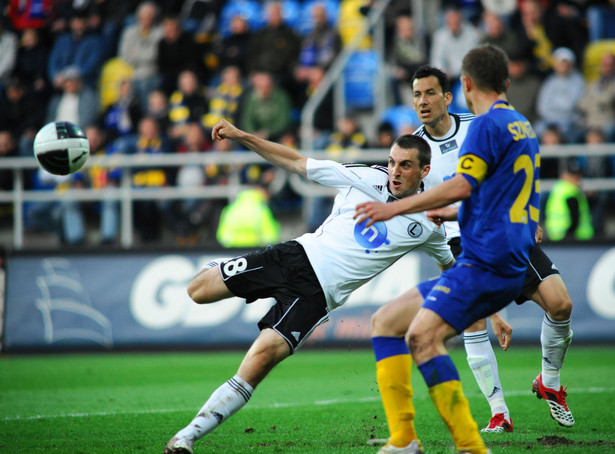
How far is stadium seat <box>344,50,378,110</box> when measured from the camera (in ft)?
54.1

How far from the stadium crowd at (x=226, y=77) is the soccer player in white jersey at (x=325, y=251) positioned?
7.92 m

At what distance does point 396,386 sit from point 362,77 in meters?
11.6

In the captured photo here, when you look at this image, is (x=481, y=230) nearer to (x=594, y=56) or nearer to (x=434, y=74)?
(x=434, y=74)

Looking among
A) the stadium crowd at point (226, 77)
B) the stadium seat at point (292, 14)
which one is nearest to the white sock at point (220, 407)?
the stadium crowd at point (226, 77)

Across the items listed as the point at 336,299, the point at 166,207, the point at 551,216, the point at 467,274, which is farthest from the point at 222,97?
the point at 467,274

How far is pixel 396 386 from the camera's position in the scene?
5.66 m

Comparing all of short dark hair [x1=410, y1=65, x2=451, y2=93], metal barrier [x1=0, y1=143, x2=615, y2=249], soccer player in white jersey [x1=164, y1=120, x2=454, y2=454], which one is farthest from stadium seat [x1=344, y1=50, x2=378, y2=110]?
soccer player in white jersey [x1=164, y1=120, x2=454, y2=454]

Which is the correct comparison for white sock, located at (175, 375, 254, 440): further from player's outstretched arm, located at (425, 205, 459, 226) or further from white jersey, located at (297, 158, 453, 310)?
player's outstretched arm, located at (425, 205, 459, 226)

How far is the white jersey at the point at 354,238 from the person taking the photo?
20.4 ft

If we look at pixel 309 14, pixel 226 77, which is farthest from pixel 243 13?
pixel 226 77

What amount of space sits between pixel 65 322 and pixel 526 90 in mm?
8741

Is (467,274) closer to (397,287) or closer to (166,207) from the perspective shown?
(397,287)

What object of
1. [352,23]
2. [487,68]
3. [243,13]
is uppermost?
[243,13]

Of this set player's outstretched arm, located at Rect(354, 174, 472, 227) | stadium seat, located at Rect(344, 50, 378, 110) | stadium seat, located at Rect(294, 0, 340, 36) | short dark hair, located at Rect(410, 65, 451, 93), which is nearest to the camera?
player's outstretched arm, located at Rect(354, 174, 472, 227)
